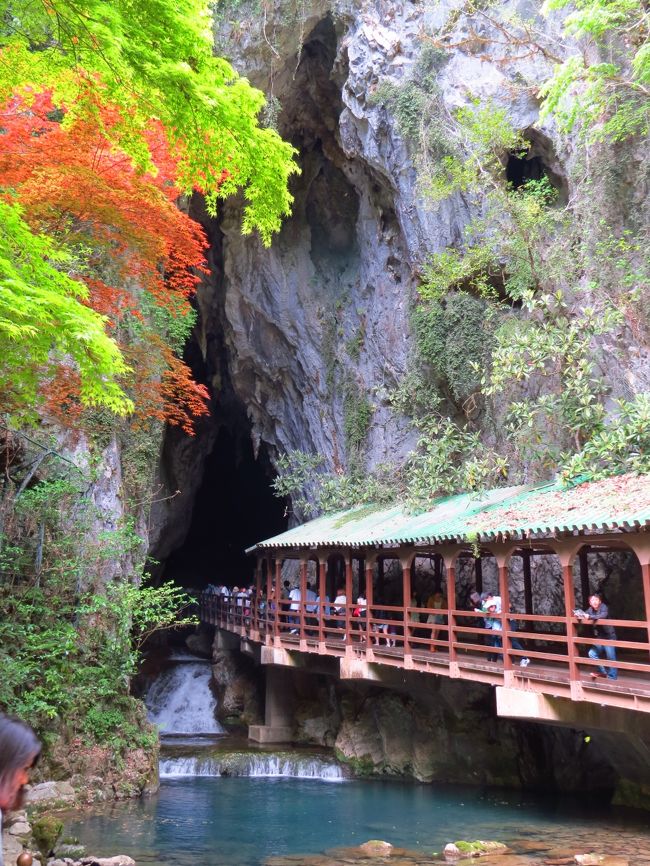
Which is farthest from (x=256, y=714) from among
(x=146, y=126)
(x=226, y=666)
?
(x=146, y=126)

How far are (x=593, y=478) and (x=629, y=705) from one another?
4.24 m

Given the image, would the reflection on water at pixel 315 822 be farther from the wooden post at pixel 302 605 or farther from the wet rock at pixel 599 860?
the wooden post at pixel 302 605

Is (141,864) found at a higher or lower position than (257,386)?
lower

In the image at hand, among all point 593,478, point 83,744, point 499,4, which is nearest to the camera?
point 593,478

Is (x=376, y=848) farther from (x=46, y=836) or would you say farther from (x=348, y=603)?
(x=348, y=603)

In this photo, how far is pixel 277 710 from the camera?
65.7 feet

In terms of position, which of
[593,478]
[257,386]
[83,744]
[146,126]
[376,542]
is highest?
[257,386]

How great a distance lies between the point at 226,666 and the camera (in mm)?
23953

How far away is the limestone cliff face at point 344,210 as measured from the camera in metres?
19.5

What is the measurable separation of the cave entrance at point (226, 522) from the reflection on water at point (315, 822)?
24.2m

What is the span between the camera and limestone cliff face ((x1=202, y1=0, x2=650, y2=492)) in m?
19.5

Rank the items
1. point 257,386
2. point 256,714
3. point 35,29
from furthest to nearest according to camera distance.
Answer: point 257,386
point 256,714
point 35,29

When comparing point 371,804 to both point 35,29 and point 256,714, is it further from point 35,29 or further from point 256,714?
point 35,29

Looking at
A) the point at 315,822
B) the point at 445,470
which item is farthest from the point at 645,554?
the point at 445,470
